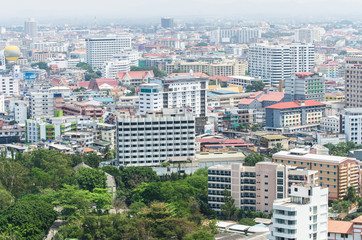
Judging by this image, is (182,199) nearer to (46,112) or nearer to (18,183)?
(18,183)

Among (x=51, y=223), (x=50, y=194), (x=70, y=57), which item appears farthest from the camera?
(x=70, y=57)

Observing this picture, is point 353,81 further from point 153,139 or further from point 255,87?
point 153,139

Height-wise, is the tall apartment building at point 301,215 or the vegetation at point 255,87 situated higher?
the tall apartment building at point 301,215

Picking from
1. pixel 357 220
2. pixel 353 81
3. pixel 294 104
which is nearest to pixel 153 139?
pixel 357 220

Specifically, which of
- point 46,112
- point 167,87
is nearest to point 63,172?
point 167,87

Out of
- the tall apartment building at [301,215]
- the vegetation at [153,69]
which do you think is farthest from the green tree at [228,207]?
the vegetation at [153,69]

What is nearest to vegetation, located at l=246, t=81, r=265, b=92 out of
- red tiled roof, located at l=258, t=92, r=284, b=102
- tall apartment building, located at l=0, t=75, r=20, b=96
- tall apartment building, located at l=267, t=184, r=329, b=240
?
red tiled roof, located at l=258, t=92, r=284, b=102

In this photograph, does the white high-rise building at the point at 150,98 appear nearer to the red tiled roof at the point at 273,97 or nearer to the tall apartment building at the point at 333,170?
the red tiled roof at the point at 273,97
